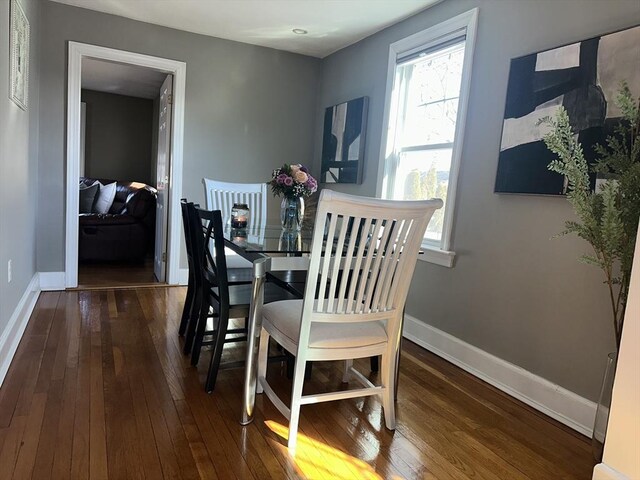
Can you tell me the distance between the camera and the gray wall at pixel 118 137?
6.82m

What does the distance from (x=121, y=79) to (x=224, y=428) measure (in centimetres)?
527

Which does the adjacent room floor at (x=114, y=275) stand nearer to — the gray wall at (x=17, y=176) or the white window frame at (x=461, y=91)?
the gray wall at (x=17, y=176)

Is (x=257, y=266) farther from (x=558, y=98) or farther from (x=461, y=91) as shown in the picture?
(x=461, y=91)

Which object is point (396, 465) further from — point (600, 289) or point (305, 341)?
point (600, 289)

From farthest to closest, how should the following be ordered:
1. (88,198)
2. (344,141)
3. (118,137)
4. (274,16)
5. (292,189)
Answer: (118,137) → (88,198) → (344,141) → (274,16) → (292,189)

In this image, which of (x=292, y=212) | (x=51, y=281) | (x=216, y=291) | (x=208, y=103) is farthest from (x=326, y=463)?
(x=208, y=103)

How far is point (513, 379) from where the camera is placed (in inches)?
97.1

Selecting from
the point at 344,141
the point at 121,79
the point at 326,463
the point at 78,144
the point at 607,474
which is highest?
the point at 121,79

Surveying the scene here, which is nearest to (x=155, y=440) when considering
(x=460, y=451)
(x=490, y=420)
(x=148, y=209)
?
(x=460, y=451)

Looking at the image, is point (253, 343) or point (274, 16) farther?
point (274, 16)

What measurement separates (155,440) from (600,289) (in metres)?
2.01

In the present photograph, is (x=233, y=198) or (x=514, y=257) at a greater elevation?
(x=233, y=198)

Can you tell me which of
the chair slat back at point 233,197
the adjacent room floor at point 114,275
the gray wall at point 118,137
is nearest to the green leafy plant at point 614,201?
the chair slat back at point 233,197

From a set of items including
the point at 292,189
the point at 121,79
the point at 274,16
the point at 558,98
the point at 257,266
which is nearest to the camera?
the point at 257,266
